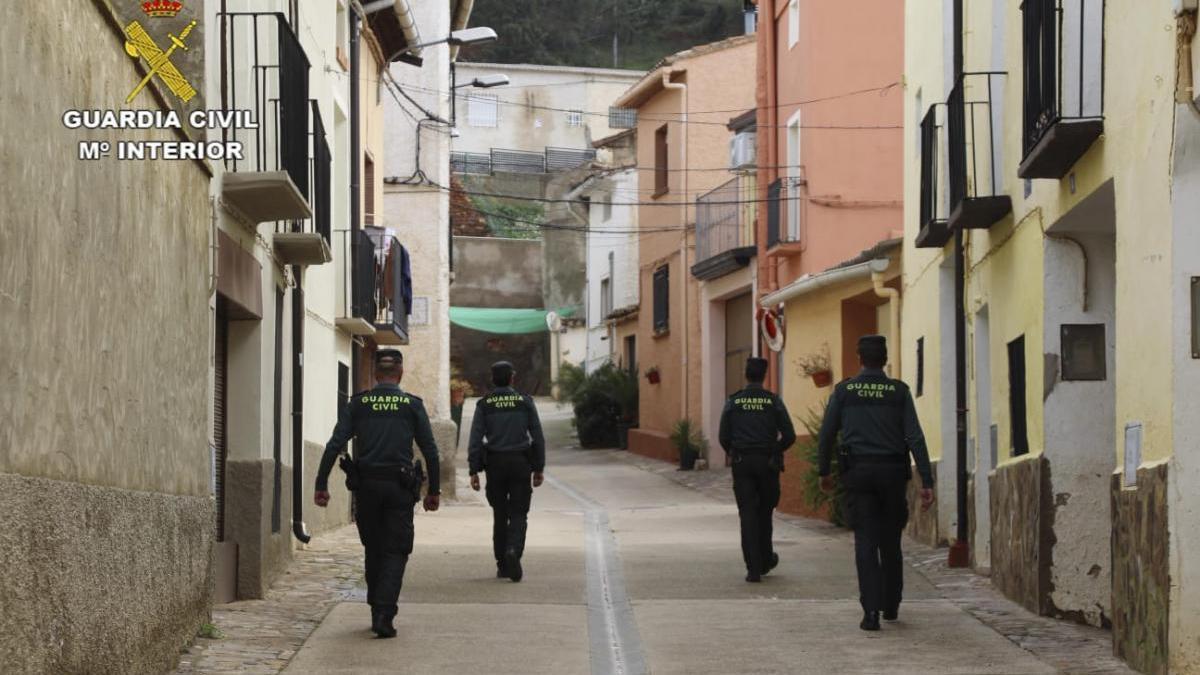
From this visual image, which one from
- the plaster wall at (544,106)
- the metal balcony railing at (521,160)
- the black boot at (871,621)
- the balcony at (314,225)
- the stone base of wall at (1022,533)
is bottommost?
the black boot at (871,621)

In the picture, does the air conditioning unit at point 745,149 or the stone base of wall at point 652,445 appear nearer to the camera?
the air conditioning unit at point 745,149

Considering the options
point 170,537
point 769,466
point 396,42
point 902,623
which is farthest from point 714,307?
point 170,537

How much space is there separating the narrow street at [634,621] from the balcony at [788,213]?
10.4m

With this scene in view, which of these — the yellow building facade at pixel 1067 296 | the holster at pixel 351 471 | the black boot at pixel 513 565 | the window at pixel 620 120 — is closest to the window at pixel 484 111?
the window at pixel 620 120

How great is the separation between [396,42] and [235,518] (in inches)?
557

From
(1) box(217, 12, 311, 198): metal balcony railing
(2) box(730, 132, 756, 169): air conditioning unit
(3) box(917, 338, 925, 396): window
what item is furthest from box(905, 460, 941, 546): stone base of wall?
(2) box(730, 132, 756, 169): air conditioning unit

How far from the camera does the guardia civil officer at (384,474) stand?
10.5 meters

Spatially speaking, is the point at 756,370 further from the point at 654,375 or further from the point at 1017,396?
the point at 654,375

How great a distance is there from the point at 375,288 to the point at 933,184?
929 centimetres

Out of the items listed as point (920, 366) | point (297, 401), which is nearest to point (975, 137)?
point (920, 366)

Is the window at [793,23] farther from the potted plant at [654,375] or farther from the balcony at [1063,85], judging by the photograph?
the balcony at [1063,85]

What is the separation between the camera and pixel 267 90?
1362 cm

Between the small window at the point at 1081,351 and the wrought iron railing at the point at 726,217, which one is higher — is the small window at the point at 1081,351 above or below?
below

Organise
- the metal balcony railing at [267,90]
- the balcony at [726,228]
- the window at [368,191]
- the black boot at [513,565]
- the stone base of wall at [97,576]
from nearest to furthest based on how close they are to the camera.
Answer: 1. the stone base of wall at [97,576]
2. the metal balcony railing at [267,90]
3. the black boot at [513,565]
4. the window at [368,191]
5. the balcony at [726,228]
